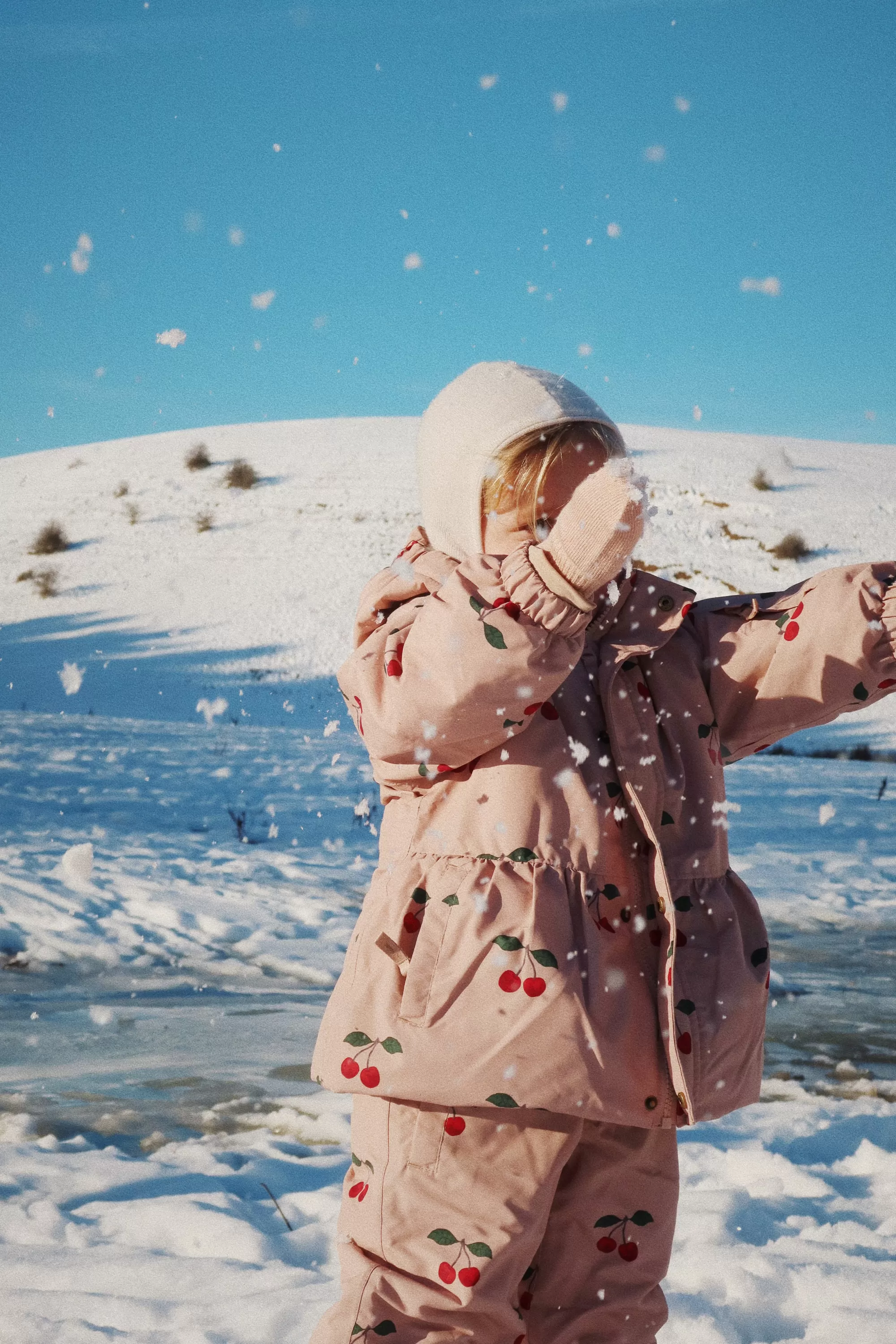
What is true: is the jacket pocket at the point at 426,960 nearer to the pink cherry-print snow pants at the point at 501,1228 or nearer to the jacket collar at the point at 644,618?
the pink cherry-print snow pants at the point at 501,1228

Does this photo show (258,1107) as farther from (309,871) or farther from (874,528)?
(874,528)

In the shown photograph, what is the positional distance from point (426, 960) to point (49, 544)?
17.5 metres

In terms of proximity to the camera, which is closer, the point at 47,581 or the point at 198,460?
the point at 47,581

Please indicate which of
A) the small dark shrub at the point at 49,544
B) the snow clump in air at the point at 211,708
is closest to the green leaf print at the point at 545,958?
the snow clump in air at the point at 211,708

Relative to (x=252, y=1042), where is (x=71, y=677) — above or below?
above

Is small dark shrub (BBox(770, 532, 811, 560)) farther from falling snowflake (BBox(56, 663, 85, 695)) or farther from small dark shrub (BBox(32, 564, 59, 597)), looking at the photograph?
small dark shrub (BBox(32, 564, 59, 597))

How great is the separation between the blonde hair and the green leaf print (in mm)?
525

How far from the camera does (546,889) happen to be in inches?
50.8

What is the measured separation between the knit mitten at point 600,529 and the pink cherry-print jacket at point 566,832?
0.14 ft

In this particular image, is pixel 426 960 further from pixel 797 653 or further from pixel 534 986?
pixel 797 653

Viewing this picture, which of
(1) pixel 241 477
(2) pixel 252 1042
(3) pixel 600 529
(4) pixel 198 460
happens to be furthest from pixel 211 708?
(4) pixel 198 460

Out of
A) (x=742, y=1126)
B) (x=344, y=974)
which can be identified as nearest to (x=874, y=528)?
(x=742, y=1126)

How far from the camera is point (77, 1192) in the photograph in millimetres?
2082

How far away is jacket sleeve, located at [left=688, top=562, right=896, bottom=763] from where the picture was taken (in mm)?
1370
